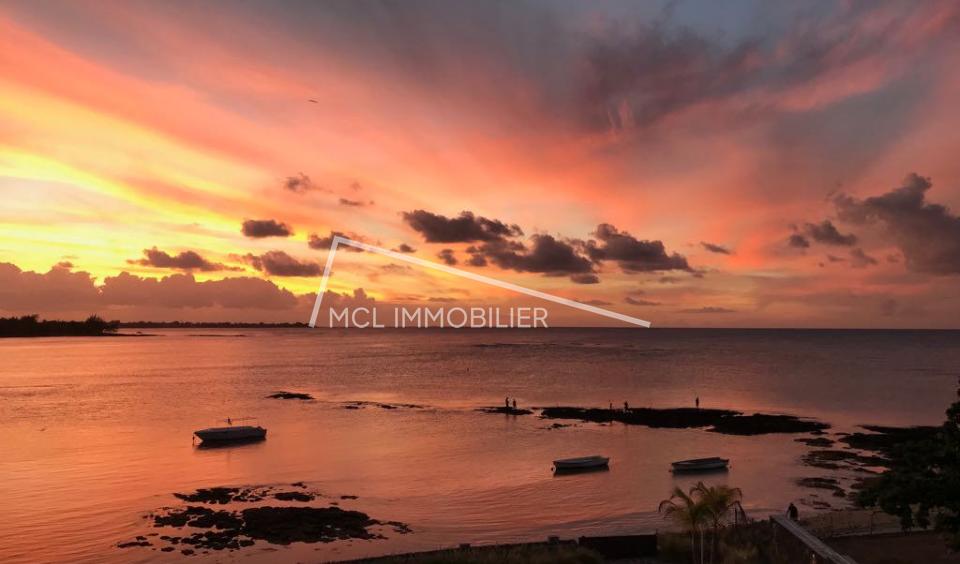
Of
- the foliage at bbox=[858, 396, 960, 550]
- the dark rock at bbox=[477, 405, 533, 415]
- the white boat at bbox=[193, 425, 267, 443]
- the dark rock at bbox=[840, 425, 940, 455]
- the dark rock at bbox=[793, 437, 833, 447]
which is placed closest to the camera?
the foliage at bbox=[858, 396, 960, 550]

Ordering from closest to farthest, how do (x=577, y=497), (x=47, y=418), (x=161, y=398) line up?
(x=577, y=497) → (x=47, y=418) → (x=161, y=398)

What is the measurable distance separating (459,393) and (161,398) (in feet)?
144

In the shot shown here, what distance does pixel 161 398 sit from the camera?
3489 inches

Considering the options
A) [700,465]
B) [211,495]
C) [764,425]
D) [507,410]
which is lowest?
[211,495]

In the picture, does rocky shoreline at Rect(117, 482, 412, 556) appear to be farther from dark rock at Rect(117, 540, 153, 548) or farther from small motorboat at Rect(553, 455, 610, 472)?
small motorboat at Rect(553, 455, 610, 472)

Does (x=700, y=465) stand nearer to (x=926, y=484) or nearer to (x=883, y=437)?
(x=883, y=437)

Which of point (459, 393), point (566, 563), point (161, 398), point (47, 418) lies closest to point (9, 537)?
point (566, 563)

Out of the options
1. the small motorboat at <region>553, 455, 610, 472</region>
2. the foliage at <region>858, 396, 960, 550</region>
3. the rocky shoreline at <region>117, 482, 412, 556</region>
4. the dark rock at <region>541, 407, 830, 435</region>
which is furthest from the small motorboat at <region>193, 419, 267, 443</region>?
the foliage at <region>858, 396, 960, 550</region>

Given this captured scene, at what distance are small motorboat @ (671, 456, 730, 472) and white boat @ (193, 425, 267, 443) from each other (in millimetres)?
38847

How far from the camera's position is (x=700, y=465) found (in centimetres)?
4609

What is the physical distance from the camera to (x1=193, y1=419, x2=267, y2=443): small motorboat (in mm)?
57312

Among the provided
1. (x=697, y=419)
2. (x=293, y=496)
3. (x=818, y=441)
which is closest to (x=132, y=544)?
(x=293, y=496)

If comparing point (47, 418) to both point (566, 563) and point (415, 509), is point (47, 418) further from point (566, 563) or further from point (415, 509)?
point (566, 563)

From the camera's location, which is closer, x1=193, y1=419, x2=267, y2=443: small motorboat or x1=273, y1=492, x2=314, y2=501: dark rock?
x1=273, y1=492, x2=314, y2=501: dark rock
